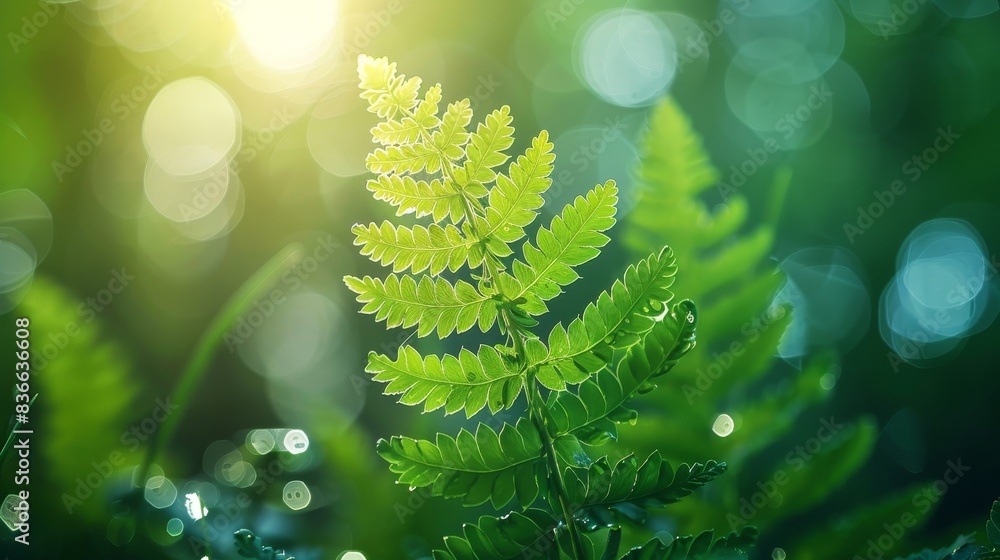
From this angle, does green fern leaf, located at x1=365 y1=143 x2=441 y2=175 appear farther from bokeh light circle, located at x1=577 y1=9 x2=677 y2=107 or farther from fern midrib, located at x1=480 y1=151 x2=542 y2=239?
bokeh light circle, located at x1=577 y1=9 x2=677 y2=107

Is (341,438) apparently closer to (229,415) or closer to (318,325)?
(229,415)

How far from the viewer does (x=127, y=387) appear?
3.21ft

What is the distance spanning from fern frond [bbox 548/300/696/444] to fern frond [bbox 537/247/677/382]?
0.04 feet

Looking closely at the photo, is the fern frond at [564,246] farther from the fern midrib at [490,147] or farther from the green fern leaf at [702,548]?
the green fern leaf at [702,548]

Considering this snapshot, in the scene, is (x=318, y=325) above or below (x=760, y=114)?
below

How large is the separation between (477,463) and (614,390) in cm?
13

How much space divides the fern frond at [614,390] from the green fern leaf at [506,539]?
8 centimetres

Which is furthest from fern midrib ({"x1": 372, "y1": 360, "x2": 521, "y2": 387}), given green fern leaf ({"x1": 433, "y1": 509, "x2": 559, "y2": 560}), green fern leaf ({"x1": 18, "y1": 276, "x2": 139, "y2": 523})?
green fern leaf ({"x1": 18, "y1": 276, "x2": 139, "y2": 523})

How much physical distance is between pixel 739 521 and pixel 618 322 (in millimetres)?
489

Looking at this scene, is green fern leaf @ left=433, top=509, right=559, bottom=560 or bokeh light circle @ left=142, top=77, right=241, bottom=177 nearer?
green fern leaf @ left=433, top=509, right=559, bottom=560

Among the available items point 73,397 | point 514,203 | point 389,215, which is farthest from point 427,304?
point 389,215

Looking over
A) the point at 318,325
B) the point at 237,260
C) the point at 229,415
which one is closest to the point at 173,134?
the point at 237,260

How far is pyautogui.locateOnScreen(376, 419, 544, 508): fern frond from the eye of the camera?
54 centimetres

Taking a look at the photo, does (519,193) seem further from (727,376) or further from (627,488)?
(727,376)
